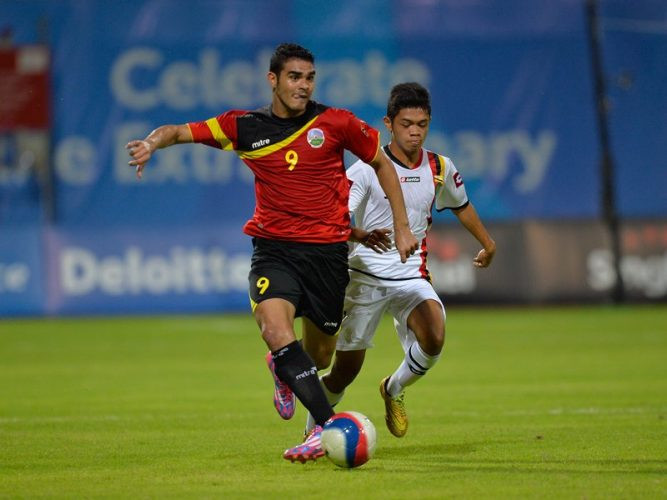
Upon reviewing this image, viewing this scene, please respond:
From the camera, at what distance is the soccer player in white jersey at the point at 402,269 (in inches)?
352

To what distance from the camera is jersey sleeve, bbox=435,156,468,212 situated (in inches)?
362

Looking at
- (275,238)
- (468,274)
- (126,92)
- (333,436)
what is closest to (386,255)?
(275,238)

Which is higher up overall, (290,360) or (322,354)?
(290,360)

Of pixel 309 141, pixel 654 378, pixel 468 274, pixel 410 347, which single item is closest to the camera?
pixel 309 141

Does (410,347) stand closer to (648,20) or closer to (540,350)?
(540,350)

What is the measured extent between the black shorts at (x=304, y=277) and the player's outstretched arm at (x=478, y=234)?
4.52 ft

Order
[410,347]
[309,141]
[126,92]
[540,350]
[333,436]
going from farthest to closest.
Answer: [126,92] → [540,350] → [410,347] → [309,141] → [333,436]

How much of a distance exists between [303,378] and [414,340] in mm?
1732

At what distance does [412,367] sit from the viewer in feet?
29.3

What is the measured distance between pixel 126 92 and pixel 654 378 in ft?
47.7

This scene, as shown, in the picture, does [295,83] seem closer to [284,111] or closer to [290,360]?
[284,111]

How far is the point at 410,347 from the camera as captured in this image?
→ 9.02 m

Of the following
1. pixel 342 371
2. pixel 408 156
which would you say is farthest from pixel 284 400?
pixel 408 156

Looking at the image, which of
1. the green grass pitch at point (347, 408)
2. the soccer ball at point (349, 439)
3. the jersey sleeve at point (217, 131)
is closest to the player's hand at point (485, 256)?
the green grass pitch at point (347, 408)
